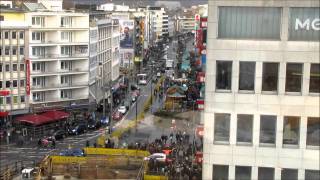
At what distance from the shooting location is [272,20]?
2098 cm

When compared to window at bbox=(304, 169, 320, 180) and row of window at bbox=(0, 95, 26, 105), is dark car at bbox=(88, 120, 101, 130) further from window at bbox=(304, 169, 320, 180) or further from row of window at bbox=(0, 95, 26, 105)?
window at bbox=(304, 169, 320, 180)

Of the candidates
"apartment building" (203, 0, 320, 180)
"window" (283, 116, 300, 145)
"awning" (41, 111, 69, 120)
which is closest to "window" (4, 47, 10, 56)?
"awning" (41, 111, 69, 120)

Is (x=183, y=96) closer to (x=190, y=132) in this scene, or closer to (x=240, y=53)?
(x=190, y=132)

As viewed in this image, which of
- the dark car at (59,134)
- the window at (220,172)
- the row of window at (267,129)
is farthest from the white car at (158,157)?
the row of window at (267,129)

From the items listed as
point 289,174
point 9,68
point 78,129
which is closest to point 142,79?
point 9,68

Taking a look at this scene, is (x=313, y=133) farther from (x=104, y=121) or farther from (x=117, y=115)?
(x=117, y=115)

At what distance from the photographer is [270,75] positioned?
21016mm

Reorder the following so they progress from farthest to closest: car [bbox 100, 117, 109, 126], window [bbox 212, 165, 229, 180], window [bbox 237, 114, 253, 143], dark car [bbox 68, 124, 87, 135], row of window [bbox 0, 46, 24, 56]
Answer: car [bbox 100, 117, 109, 126] → row of window [bbox 0, 46, 24, 56] → dark car [bbox 68, 124, 87, 135] → window [bbox 212, 165, 229, 180] → window [bbox 237, 114, 253, 143]

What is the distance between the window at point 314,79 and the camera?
2077 centimetres

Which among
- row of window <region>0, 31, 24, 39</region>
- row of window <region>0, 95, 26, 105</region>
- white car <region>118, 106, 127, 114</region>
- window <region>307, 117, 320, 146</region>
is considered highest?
row of window <region>0, 31, 24, 39</region>

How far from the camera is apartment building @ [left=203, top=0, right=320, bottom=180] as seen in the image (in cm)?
2080

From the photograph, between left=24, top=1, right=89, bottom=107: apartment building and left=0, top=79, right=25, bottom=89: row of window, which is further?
left=24, top=1, right=89, bottom=107: apartment building

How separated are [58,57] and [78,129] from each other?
37.3 ft

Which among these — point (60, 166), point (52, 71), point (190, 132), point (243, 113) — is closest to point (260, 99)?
point (243, 113)
